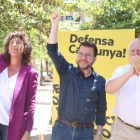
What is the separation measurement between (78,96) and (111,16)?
253 inches

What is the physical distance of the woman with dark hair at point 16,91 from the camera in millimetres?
2055

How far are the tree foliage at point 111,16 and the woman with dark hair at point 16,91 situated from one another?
16.6ft

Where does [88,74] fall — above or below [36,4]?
below

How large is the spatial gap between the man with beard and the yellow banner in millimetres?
2190

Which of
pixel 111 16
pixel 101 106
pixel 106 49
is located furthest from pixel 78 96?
pixel 111 16

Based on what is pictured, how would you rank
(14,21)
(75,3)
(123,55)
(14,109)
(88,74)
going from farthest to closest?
(75,3), (14,21), (123,55), (88,74), (14,109)

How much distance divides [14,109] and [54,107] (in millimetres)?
2529

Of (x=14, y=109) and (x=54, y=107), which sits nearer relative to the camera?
(x=14, y=109)

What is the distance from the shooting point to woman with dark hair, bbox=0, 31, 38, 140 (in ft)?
6.74

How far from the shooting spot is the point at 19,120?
81.3 inches

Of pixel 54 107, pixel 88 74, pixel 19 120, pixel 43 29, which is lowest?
pixel 54 107

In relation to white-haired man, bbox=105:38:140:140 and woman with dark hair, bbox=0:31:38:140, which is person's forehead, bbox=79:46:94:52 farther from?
woman with dark hair, bbox=0:31:38:140

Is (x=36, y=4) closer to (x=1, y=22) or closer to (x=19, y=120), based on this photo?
(x=1, y=22)

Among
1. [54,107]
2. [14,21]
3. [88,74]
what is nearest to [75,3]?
[14,21]
